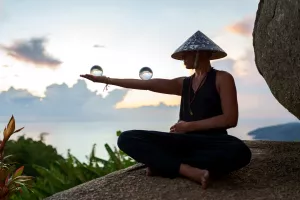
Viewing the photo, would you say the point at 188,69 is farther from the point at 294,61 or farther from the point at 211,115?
the point at 294,61

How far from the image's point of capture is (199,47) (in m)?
5.79

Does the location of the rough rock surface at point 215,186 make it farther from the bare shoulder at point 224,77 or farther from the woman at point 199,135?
the bare shoulder at point 224,77

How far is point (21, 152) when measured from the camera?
12.1 meters

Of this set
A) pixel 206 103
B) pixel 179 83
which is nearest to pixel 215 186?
pixel 206 103

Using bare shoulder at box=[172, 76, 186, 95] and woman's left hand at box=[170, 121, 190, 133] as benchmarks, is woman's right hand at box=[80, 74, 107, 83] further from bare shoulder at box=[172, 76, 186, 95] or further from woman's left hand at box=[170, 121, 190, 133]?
woman's left hand at box=[170, 121, 190, 133]

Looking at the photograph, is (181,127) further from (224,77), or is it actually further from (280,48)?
(280,48)

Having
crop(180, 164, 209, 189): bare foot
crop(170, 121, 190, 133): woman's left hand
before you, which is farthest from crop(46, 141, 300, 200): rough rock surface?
crop(170, 121, 190, 133): woman's left hand

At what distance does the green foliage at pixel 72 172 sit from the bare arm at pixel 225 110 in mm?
2625

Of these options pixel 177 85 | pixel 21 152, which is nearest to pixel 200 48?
pixel 177 85

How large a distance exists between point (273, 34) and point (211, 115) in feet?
4.24

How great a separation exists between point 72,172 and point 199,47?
3142mm

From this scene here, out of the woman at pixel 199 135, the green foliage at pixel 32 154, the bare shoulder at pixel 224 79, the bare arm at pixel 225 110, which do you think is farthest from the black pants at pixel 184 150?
the green foliage at pixel 32 154

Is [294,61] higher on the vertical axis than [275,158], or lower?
higher

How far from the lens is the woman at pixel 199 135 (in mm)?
5629
